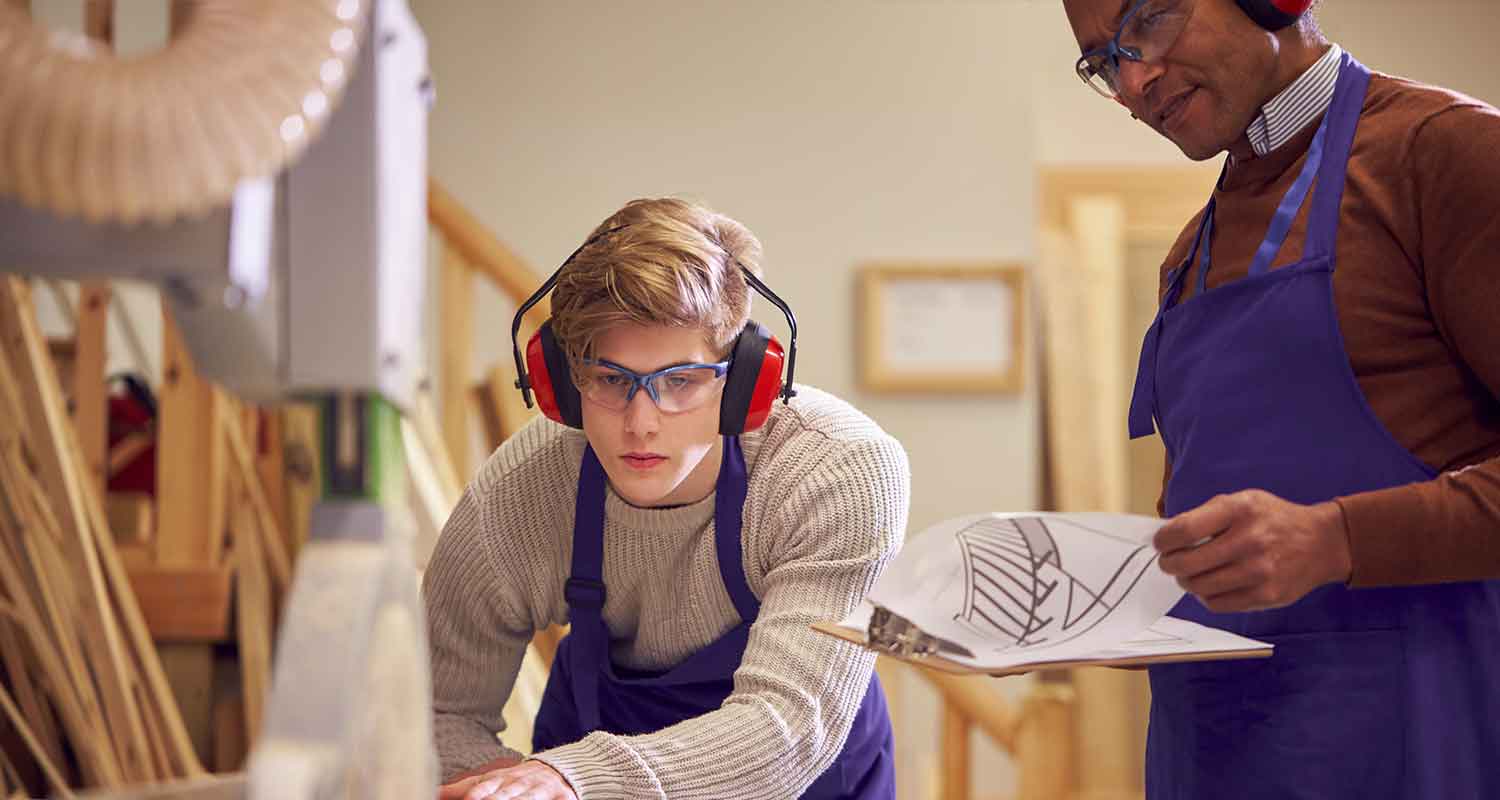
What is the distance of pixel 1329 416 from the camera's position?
1179 millimetres

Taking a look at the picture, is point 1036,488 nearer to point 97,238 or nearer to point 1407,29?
point 1407,29

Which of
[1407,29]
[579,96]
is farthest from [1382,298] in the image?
[1407,29]

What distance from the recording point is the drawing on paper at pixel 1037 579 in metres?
1.12

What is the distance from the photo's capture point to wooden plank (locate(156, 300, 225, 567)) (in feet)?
8.11

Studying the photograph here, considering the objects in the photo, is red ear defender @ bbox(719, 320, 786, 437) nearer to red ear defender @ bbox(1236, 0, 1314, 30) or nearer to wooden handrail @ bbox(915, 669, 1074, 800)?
red ear defender @ bbox(1236, 0, 1314, 30)

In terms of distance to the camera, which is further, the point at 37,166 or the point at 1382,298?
the point at 1382,298

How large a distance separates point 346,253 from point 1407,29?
4.20 m

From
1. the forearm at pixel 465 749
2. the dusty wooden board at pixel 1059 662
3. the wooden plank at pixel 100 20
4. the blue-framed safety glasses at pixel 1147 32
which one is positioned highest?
the blue-framed safety glasses at pixel 1147 32

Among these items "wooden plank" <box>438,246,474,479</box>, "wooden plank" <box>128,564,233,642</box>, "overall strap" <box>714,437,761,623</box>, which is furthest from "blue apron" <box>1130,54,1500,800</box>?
"wooden plank" <box>438,246,474,479</box>

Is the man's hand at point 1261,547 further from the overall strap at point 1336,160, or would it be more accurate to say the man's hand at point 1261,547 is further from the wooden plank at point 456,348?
the wooden plank at point 456,348

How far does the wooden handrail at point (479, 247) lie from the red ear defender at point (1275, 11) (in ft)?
6.36

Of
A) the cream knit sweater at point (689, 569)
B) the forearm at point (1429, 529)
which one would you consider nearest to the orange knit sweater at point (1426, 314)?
the forearm at point (1429, 529)

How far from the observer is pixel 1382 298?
1.15 metres

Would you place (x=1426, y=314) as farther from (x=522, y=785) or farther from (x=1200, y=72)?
(x=522, y=785)
